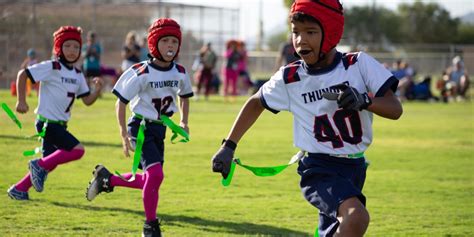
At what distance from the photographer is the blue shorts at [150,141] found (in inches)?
329

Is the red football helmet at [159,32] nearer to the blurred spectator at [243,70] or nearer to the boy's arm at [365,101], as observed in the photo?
the boy's arm at [365,101]

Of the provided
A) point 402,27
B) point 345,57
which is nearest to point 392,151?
point 345,57

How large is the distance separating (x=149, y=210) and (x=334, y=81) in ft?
9.36

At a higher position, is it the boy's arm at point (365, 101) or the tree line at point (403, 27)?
the boy's arm at point (365, 101)

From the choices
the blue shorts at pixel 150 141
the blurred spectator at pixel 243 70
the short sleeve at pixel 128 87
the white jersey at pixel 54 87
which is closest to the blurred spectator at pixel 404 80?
the blurred spectator at pixel 243 70

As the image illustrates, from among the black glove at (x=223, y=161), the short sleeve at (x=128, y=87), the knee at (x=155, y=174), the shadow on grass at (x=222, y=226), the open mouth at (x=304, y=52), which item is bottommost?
the shadow on grass at (x=222, y=226)

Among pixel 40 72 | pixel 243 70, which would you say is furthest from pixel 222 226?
pixel 243 70

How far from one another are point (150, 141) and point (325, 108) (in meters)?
2.98

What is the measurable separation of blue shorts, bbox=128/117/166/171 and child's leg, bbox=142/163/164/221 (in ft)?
0.25

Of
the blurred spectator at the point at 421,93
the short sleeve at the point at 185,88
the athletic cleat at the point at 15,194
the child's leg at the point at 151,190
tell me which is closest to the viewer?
the child's leg at the point at 151,190

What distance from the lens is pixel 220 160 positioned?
5.59 metres

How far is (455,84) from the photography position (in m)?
34.8

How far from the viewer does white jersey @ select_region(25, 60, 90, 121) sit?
10125mm

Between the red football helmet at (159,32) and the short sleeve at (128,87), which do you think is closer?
the short sleeve at (128,87)
